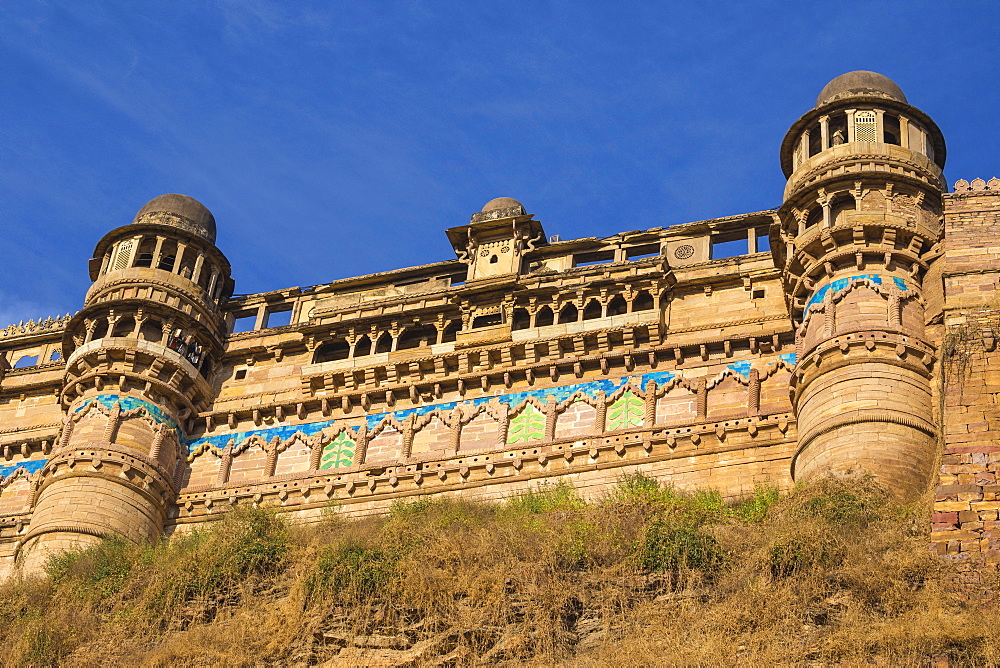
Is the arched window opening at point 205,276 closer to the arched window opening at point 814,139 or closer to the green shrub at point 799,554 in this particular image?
the arched window opening at point 814,139

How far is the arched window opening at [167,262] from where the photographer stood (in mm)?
32844

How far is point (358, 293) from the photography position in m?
33.4

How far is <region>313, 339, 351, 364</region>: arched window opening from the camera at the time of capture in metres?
32.0

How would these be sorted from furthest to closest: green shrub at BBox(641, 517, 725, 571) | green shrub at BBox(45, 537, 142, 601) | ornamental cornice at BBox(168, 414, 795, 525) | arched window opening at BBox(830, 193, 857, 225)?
arched window opening at BBox(830, 193, 857, 225) → ornamental cornice at BBox(168, 414, 795, 525) → green shrub at BBox(45, 537, 142, 601) → green shrub at BBox(641, 517, 725, 571)

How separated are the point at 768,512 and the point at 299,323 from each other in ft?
40.0

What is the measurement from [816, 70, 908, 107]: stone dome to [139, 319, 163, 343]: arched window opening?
1245 cm

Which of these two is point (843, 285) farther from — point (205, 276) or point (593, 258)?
point (205, 276)

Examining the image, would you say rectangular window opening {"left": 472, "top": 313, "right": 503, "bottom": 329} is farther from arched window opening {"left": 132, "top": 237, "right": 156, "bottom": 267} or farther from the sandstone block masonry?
arched window opening {"left": 132, "top": 237, "right": 156, "bottom": 267}

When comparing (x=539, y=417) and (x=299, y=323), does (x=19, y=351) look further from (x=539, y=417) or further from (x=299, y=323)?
(x=539, y=417)

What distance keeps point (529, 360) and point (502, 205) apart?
420 cm

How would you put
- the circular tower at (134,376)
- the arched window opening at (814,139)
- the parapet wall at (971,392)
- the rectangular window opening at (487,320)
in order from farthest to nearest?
1. the rectangular window opening at (487,320)
2. the arched window opening at (814,139)
3. the circular tower at (134,376)
4. the parapet wall at (971,392)

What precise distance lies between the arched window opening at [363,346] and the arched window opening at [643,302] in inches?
201

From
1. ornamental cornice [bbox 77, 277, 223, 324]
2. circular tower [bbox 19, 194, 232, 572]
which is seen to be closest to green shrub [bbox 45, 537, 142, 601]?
circular tower [bbox 19, 194, 232, 572]

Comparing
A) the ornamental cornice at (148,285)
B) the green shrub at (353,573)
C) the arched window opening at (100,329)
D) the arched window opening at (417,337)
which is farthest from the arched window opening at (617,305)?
the arched window opening at (100,329)
